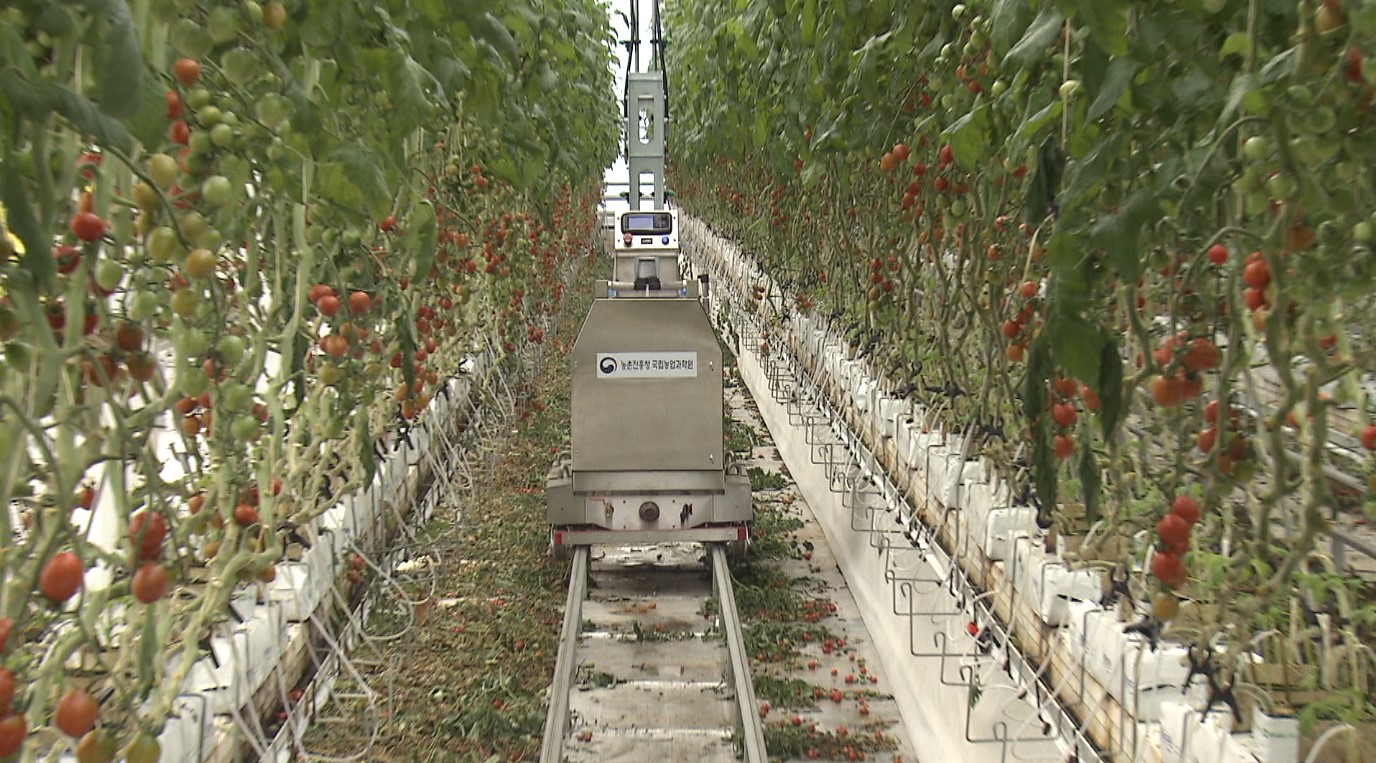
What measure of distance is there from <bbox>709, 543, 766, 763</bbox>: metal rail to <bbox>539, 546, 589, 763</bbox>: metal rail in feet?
1.94

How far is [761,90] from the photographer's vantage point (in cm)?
525

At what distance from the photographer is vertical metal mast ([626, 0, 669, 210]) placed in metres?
8.41

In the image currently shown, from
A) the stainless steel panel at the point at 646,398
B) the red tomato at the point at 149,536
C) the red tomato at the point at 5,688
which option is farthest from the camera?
the stainless steel panel at the point at 646,398

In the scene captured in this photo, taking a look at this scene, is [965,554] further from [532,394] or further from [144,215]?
[532,394]

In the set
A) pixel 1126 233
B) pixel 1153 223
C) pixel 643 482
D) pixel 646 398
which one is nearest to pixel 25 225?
pixel 1126 233

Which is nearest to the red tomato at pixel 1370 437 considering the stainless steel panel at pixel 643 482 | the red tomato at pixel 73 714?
the red tomato at pixel 73 714

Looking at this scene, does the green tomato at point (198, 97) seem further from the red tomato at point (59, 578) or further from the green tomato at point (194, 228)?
the red tomato at point (59, 578)

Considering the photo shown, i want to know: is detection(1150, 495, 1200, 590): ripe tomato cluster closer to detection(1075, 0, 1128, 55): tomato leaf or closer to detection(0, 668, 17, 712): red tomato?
detection(1075, 0, 1128, 55): tomato leaf

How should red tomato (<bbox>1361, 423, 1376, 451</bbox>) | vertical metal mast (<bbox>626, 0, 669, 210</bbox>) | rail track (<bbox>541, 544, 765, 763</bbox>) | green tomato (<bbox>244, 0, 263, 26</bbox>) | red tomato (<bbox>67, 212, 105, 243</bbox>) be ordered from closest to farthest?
1. red tomato (<bbox>67, 212, 105, 243</bbox>)
2. green tomato (<bbox>244, 0, 263, 26</bbox>)
3. red tomato (<bbox>1361, 423, 1376, 451</bbox>)
4. rail track (<bbox>541, 544, 765, 763</bbox>)
5. vertical metal mast (<bbox>626, 0, 669, 210</bbox>)

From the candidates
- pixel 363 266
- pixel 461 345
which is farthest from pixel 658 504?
pixel 363 266

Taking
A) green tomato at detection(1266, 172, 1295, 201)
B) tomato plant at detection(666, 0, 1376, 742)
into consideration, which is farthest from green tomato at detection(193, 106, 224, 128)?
green tomato at detection(1266, 172, 1295, 201)

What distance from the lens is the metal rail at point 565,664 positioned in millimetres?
3799

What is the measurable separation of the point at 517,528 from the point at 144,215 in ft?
16.5

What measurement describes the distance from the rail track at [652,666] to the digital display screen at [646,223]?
126 inches
